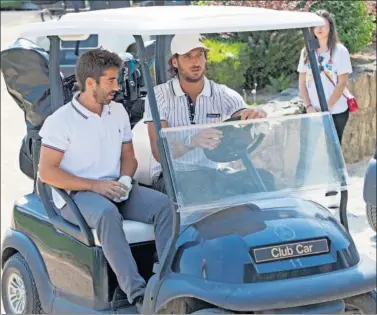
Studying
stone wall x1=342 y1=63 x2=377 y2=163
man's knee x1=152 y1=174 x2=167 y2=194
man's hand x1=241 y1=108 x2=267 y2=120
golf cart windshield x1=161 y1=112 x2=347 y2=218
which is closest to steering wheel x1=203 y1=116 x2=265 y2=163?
golf cart windshield x1=161 y1=112 x2=347 y2=218

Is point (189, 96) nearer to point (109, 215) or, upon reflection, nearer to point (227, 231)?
point (109, 215)

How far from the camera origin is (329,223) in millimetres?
3502

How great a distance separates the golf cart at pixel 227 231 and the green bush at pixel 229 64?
407 centimetres

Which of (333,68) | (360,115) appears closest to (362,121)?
(360,115)

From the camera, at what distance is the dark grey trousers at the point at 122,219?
12.0 feet

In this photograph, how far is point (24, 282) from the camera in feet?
14.3

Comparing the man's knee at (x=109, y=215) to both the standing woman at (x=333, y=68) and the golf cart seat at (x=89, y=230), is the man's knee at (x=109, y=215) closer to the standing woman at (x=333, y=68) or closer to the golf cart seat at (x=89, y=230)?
the golf cart seat at (x=89, y=230)

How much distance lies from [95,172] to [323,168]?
108cm

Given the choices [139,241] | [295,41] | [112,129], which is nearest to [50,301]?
[139,241]

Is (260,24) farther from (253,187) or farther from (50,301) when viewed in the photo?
(50,301)

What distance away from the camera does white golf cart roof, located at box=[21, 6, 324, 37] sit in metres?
3.43

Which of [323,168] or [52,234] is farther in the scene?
[52,234]

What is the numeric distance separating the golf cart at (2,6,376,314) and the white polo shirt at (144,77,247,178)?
0.39m

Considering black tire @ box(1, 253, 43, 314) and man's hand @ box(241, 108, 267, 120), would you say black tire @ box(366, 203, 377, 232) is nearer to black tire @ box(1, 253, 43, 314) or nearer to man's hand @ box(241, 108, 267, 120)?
man's hand @ box(241, 108, 267, 120)
